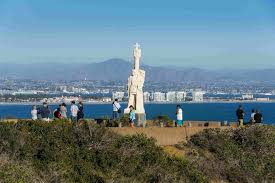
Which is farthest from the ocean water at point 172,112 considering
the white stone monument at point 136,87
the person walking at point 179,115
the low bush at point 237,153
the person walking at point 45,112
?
the low bush at point 237,153

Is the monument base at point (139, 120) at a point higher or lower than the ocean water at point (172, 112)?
higher

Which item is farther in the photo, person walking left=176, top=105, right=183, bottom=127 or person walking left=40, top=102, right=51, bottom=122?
person walking left=176, top=105, right=183, bottom=127

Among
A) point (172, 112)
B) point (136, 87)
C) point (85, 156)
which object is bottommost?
point (172, 112)

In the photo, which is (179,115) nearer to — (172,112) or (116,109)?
(116,109)

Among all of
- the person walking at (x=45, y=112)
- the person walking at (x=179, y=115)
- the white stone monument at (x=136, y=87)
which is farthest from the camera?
the white stone monument at (x=136, y=87)

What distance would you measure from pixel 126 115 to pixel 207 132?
3.37m

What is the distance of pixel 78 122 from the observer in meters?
19.6

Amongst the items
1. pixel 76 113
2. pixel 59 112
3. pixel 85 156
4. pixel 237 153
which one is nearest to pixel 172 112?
pixel 59 112

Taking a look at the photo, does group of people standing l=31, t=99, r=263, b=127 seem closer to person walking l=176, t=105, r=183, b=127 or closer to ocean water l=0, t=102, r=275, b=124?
person walking l=176, t=105, r=183, b=127

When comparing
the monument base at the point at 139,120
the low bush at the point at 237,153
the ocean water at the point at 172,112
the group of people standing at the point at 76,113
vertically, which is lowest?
the ocean water at the point at 172,112

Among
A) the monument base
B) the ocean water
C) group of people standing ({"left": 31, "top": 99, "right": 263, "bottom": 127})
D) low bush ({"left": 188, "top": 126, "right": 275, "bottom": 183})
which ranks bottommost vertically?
the ocean water

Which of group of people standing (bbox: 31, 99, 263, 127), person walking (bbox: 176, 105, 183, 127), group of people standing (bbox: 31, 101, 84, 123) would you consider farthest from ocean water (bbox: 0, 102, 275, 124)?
person walking (bbox: 176, 105, 183, 127)

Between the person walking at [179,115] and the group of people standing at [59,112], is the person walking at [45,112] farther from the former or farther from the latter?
the person walking at [179,115]

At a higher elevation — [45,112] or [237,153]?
[45,112]
